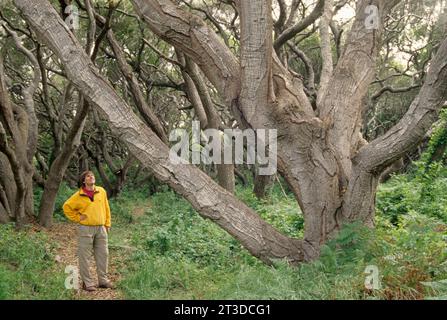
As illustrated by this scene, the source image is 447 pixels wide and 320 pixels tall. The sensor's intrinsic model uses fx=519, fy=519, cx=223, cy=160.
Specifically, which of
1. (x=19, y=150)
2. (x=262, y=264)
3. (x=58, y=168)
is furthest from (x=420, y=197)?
(x=19, y=150)

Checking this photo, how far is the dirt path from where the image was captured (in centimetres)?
646

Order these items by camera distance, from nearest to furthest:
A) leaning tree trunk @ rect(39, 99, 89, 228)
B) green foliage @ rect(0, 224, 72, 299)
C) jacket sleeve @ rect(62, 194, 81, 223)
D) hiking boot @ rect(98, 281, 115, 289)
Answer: green foliage @ rect(0, 224, 72, 299)
jacket sleeve @ rect(62, 194, 81, 223)
hiking boot @ rect(98, 281, 115, 289)
leaning tree trunk @ rect(39, 99, 89, 228)

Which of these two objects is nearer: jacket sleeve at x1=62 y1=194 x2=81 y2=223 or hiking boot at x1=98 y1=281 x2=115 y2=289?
jacket sleeve at x1=62 y1=194 x2=81 y2=223

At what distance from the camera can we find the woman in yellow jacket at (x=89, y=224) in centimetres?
663

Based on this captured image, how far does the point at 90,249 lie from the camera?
6.75 metres

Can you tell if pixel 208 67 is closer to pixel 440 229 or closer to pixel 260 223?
pixel 260 223

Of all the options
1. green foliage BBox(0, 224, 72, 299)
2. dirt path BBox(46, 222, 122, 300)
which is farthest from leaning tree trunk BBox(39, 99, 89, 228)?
green foliage BBox(0, 224, 72, 299)

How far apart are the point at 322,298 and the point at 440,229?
8.67 feet

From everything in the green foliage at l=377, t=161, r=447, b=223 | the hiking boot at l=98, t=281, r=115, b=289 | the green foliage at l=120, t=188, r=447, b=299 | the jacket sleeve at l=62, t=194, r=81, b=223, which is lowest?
the hiking boot at l=98, t=281, r=115, b=289

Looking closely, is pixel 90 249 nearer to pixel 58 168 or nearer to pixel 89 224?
pixel 89 224

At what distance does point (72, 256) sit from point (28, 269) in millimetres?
2065

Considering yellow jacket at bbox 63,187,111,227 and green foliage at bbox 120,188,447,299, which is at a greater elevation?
yellow jacket at bbox 63,187,111,227

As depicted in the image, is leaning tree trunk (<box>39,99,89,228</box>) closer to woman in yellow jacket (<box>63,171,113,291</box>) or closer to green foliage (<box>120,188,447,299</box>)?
green foliage (<box>120,188,447,299</box>)

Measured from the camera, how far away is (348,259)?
18.6 feet
